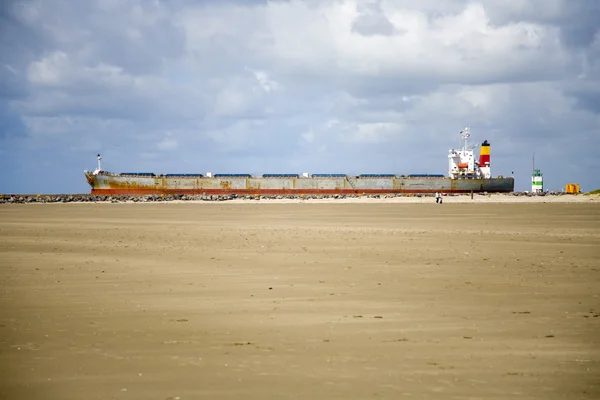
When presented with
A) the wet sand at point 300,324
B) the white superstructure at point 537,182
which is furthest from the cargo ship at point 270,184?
the wet sand at point 300,324

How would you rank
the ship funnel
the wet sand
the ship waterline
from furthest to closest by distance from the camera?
the ship funnel → the ship waterline → the wet sand

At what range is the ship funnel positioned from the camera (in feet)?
344

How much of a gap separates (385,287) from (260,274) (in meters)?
2.60

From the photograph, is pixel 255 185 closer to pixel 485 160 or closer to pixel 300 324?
pixel 485 160

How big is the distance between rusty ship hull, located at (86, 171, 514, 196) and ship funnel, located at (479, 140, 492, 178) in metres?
16.7

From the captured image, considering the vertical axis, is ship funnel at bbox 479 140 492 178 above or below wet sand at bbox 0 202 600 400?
above

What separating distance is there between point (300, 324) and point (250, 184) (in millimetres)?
79455

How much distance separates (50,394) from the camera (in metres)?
4.81

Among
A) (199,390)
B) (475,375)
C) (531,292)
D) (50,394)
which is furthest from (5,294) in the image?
(531,292)

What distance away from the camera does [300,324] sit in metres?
7.26

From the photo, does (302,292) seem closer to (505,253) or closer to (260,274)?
(260,274)

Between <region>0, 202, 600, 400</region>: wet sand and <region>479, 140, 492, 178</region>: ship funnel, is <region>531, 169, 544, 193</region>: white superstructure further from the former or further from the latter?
<region>0, 202, 600, 400</region>: wet sand

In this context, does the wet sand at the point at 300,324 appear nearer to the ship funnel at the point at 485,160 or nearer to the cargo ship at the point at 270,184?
the cargo ship at the point at 270,184

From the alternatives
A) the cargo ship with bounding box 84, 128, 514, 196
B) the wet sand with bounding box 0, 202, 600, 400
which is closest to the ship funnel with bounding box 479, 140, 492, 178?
the cargo ship with bounding box 84, 128, 514, 196
